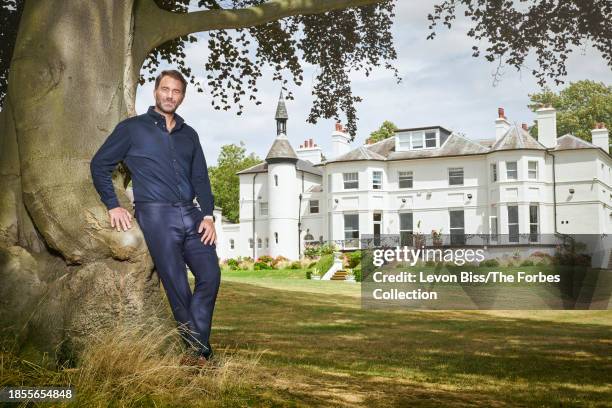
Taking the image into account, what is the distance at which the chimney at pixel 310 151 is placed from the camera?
55.1 meters

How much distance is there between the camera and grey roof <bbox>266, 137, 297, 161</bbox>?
4984 cm

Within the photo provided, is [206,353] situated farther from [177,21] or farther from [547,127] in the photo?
[547,127]

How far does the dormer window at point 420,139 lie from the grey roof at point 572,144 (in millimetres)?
7979

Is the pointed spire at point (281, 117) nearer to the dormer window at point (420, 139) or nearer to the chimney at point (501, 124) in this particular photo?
the dormer window at point (420, 139)

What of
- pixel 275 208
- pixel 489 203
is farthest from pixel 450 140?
pixel 275 208

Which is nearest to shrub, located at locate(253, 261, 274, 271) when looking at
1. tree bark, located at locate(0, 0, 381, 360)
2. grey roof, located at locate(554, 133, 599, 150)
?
grey roof, located at locate(554, 133, 599, 150)

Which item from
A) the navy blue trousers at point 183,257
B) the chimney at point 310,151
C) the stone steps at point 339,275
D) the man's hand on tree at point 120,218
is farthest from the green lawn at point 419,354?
the chimney at point 310,151

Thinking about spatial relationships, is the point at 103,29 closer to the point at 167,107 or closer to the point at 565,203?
A: the point at 167,107

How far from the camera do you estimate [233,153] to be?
2603 inches

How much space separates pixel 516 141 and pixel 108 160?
40502 millimetres

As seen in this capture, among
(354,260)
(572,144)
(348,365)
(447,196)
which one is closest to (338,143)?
(447,196)

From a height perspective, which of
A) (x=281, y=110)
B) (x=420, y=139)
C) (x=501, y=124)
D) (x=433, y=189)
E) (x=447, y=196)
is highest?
(x=281, y=110)

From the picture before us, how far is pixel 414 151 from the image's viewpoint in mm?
46062

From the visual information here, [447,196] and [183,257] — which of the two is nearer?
[183,257]
